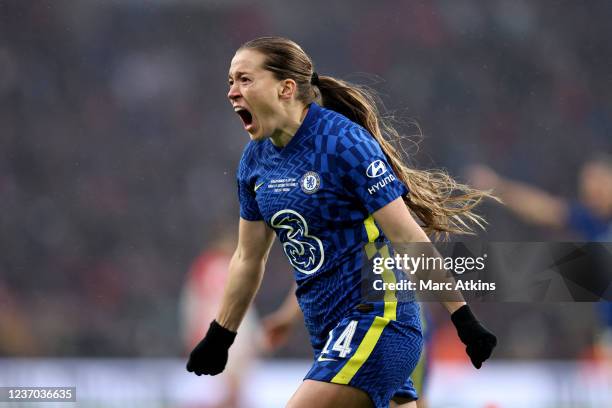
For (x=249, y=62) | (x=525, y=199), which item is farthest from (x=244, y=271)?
(x=525, y=199)

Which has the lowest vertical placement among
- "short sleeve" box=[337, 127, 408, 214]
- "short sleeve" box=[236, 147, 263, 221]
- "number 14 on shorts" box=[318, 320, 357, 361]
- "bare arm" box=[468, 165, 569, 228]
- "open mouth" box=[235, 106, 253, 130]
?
"number 14 on shorts" box=[318, 320, 357, 361]

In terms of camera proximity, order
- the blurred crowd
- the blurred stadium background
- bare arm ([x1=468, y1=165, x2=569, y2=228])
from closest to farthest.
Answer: bare arm ([x1=468, y1=165, x2=569, y2=228]) → the blurred stadium background → the blurred crowd

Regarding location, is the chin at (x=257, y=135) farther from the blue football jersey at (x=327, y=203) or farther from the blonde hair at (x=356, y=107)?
the blonde hair at (x=356, y=107)

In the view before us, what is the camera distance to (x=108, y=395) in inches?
300

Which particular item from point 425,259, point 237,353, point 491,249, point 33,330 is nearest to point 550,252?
point 491,249

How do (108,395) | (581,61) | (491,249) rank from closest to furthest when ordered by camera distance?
(491,249) < (108,395) < (581,61)

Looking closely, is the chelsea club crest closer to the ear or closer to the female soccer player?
the female soccer player

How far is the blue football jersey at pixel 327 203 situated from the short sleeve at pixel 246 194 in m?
0.14

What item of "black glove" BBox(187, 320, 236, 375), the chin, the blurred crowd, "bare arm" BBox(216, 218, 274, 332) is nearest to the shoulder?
the chin

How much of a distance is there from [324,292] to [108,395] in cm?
464

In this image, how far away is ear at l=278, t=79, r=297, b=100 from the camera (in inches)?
140

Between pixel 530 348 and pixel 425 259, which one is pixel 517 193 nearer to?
pixel 530 348

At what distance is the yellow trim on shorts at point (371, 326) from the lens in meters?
3.29

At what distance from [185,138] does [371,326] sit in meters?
8.09
